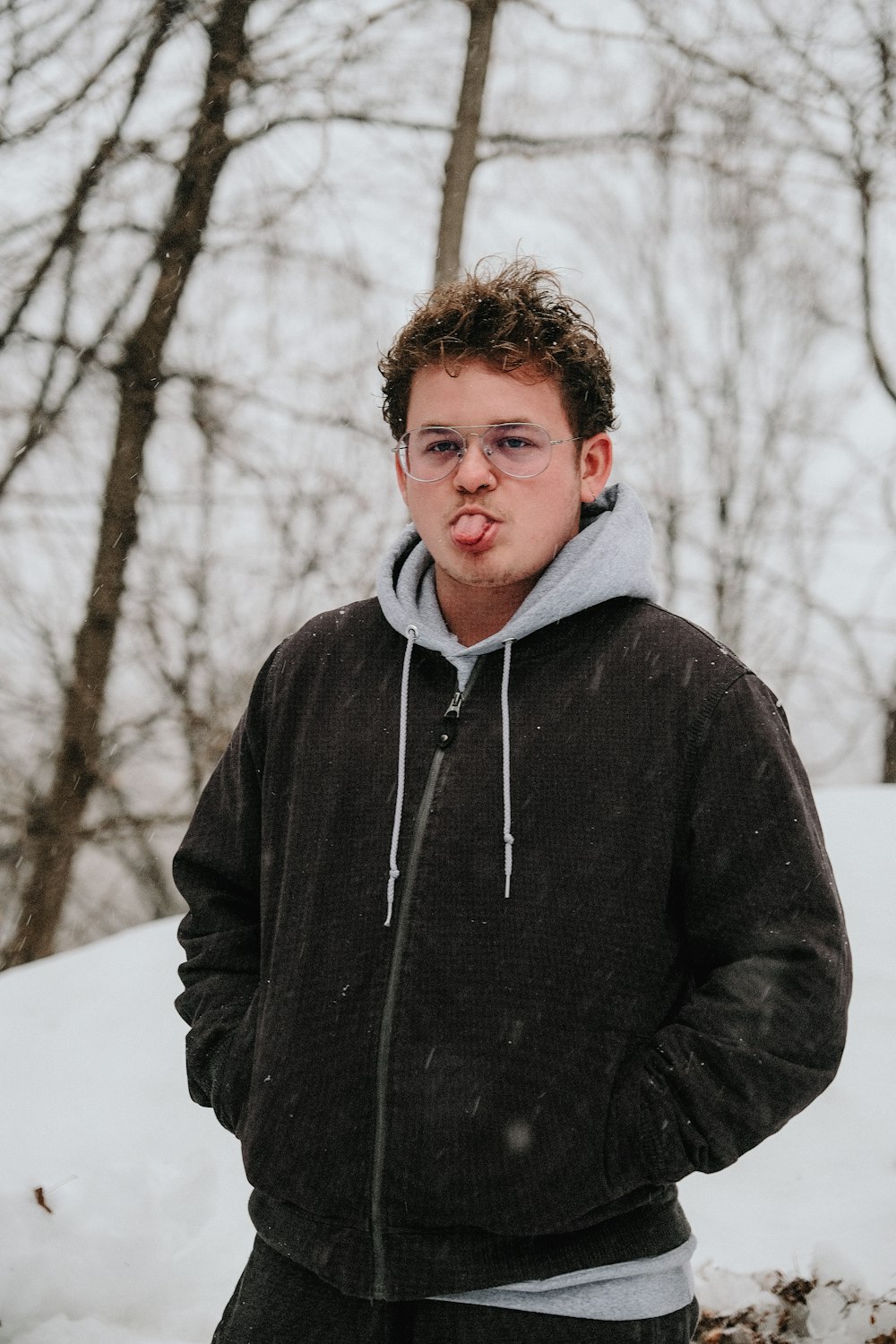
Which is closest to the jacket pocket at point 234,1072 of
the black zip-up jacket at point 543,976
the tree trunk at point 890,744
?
the black zip-up jacket at point 543,976

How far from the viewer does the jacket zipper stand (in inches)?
56.2

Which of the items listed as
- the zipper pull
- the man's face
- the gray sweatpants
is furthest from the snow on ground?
the man's face

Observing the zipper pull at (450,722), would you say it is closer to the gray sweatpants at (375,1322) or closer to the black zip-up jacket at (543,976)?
the black zip-up jacket at (543,976)

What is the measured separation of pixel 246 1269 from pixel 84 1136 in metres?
1.82

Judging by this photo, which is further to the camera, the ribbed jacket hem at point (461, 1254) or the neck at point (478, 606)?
the neck at point (478, 606)

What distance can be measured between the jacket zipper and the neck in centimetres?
9

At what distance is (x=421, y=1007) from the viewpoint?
4.85 feet

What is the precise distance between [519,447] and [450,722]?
442 millimetres

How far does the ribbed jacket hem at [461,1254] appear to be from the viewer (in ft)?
4.63

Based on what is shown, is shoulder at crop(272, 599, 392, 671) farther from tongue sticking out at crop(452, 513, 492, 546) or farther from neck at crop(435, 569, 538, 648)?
tongue sticking out at crop(452, 513, 492, 546)

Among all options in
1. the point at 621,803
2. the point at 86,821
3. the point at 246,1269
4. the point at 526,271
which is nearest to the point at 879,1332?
the point at 246,1269

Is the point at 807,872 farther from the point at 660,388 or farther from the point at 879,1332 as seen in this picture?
the point at 660,388

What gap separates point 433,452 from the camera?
1.72 m

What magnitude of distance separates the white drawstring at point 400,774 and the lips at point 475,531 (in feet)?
0.53
